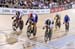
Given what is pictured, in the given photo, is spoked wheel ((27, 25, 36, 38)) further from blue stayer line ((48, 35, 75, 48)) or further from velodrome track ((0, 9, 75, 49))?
blue stayer line ((48, 35, 75, 48))

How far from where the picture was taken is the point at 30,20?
168 cm


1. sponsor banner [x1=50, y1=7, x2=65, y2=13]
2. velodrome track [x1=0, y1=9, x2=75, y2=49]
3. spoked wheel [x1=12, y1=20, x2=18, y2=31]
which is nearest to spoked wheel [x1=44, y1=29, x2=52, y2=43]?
velodrome track [x1=0, y1=9, x2=75, y2=49]

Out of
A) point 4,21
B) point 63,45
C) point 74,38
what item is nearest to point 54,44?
point 63,45

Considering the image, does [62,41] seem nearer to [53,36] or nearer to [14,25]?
[53,36]

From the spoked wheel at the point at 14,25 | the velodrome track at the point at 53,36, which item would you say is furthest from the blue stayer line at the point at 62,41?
the spoked wheel at the point at 14,25

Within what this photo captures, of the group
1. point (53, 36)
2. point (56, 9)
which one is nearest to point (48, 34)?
point (53, 36)

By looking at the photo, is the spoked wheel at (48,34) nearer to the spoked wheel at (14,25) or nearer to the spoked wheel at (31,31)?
the spoked wheel at (31,31)

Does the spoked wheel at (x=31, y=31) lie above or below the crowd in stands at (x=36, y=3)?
below

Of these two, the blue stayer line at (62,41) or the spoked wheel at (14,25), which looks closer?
the blue stayer line at (62,41)

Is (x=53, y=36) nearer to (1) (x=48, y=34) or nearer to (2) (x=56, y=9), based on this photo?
(1) (x=48, y=34)

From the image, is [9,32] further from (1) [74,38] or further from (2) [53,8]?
(1) [74,38]

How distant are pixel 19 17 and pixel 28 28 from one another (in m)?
0.12

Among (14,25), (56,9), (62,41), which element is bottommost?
(62,41)

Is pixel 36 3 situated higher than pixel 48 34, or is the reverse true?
pixel 36 3
